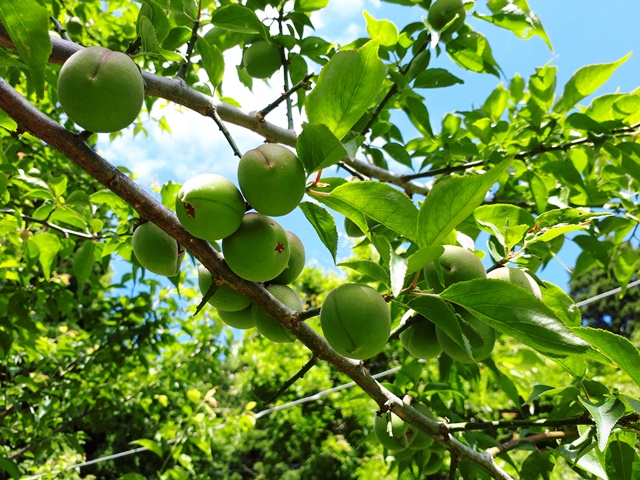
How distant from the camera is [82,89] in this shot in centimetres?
82

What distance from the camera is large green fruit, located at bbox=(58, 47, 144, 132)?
0.82 meters

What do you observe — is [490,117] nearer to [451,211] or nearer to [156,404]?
[451,211]

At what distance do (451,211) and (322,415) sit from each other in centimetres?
958

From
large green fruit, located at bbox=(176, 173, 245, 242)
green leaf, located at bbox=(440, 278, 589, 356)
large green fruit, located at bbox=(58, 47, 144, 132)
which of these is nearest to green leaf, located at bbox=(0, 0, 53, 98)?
large green fruit, located at bbox=(58, 47, 144, 132)

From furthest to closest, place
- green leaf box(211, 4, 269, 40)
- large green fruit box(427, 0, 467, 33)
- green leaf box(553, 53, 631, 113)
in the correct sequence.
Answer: green leaf box(553, 53, 631, 113), large green fruit box(427, 0, 467, 33), green leaf box(211, 4, 269, 40)

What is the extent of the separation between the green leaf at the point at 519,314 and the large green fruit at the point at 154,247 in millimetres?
577

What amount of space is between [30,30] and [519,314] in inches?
33.5

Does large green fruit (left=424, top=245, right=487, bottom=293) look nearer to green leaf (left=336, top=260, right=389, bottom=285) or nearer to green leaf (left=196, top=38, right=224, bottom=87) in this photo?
green leaf (left=336, top=260, right=389, bottom=285)

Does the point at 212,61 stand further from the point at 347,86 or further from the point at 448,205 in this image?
the point at 448,205

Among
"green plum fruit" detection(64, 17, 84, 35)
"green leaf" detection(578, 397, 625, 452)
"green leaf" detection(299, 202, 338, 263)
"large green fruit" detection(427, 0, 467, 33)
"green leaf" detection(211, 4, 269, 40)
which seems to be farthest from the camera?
"green plum fruit" detection(64, 17, 84, 35)

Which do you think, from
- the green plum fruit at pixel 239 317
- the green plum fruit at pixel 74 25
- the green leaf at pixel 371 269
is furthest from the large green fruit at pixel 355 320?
the green plum fruit at pixel 74 25

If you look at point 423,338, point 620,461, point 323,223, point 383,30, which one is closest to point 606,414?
point 620,461

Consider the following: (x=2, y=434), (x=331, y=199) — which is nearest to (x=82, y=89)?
(x=331, y=199)

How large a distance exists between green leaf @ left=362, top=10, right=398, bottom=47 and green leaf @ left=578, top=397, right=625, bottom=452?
1.33 m
